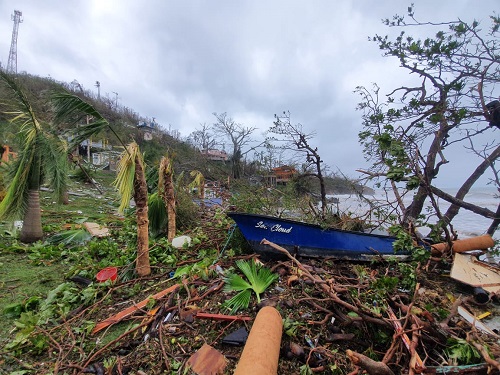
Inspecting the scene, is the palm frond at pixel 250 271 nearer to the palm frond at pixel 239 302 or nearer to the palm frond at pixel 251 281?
the palm frond at pixel 251 281

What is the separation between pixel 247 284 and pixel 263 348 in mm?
1360

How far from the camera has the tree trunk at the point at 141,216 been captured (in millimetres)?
3920

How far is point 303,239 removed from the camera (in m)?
4.45

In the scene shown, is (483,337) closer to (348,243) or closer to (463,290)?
(463,290)

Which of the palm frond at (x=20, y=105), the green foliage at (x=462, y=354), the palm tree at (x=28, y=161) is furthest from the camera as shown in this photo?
the palm tree at (x=28, y=161)

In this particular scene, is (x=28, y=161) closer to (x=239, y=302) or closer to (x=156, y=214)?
(x=156, y=214)

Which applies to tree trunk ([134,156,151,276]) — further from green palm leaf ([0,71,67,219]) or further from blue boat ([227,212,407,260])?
green palm leaf ([0,71,67,219])

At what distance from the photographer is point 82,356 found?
2.64 meters

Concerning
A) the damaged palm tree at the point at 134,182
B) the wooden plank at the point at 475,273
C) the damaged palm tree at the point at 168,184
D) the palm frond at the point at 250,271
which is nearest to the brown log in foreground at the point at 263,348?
the palm frond at the point at 250,271

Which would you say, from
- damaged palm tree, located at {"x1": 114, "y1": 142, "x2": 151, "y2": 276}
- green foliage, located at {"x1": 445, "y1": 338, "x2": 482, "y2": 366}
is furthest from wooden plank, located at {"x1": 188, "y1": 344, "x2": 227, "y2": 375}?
damaged palm tree, located at {"x1": 114, "y1": 142, "x2": 151, "y2": 276}

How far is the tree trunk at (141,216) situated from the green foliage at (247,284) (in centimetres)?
155

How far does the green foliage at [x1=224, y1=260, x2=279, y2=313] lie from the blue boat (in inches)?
28.6

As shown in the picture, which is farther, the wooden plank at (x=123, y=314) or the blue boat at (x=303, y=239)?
the blue boat at (x=303, y=239)

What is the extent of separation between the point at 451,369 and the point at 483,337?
939mm
